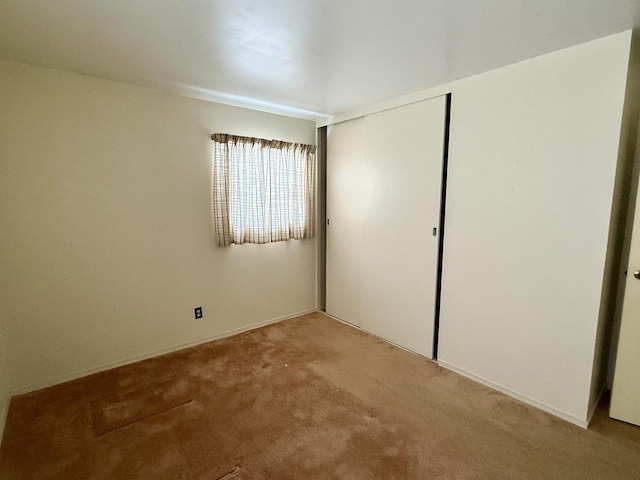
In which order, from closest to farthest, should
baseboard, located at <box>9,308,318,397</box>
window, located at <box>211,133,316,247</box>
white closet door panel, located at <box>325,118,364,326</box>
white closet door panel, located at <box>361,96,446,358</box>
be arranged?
baseboard, located at <box>9,308,318,397</box>
white closet door panel, located at <box>361,96,446,358</box>
window, located at <box>211,133,316,247</box>
white closet door panel, located at <box>325,118,364,326</box>

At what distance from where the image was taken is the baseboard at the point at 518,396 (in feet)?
6.67

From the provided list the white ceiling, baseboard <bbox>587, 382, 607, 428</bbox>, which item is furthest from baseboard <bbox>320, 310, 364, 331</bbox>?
the white ceiling

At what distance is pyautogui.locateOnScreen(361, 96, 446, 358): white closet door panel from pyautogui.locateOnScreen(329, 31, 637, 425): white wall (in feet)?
0.53

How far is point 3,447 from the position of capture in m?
1.83

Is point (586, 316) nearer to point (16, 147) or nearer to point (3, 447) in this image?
point (3, 447)

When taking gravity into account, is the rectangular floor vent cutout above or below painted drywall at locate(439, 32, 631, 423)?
below

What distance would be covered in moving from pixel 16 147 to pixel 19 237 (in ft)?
2.03

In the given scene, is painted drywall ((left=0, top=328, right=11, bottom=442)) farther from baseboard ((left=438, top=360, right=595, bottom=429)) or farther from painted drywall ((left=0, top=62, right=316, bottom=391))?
baseboard ((left=438, top=360, right=595, bottom=429))

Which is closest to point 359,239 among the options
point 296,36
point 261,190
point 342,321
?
point 342,321

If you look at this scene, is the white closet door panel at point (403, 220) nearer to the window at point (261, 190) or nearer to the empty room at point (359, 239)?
the empty room at point (359, 239)

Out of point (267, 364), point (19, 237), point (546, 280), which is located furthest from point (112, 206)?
point (546, 280)

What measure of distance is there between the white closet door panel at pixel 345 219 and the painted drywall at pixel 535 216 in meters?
1.06

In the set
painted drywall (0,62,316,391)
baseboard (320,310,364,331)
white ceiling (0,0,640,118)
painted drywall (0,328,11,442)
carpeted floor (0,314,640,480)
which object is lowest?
carpeted floor (0,314,640,480)

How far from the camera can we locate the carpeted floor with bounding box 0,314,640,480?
1.70m
